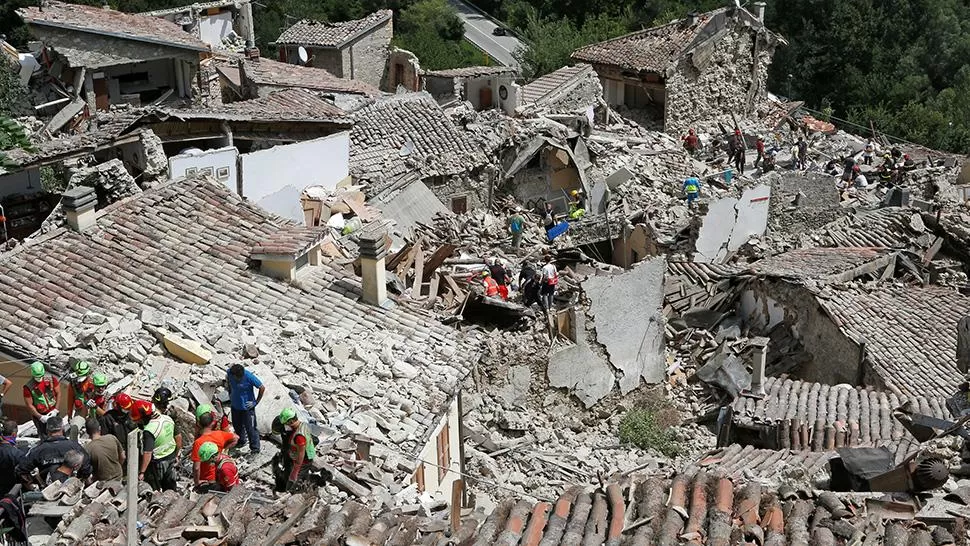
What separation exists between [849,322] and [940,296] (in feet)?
9.65

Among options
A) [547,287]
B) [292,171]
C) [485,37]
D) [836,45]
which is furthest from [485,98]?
[485,37]

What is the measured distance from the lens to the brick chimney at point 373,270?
15.7 m

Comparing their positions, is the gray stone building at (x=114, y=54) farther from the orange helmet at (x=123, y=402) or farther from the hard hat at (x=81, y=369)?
the orange helmet at (x=123, y=402)

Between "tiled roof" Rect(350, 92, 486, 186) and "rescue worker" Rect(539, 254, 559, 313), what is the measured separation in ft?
18.7

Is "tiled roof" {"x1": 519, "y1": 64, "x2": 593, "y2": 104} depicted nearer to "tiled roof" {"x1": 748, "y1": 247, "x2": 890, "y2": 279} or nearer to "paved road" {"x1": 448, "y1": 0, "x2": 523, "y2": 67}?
"tiled roof" {"x1": 748, "y1": 247, "x2": 890, "y2": 279}

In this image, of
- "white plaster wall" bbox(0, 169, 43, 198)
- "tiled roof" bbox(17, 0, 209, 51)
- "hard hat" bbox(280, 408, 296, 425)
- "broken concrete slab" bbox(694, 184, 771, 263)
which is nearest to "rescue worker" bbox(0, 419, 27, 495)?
"hard hat" bbox(280, 408, 296, 425)

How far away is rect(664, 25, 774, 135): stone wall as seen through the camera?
112 feet

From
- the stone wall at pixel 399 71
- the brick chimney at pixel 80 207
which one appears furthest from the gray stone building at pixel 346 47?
the brick chimney at pixel 80 207

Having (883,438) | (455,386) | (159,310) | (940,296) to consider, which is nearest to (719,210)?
(940,296)

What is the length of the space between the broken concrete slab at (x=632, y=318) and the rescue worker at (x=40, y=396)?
10.1 metres

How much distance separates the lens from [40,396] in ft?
39.8

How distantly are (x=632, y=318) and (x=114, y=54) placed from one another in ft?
52.4

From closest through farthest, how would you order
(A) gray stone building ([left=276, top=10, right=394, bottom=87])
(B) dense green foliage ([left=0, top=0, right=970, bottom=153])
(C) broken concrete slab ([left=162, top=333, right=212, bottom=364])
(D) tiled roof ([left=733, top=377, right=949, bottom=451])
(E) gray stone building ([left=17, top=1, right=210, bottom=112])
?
1. (C) broken concrete slab ([left=162, top=333, right=212, bottom=364])
2. (D) tiled roof ([left=733, top=377, right=949, bottom=451])
3. (E) gray stone building ([left=17, top=1, right=210, bottom=112])
4. (A) gray stone building ([left=276, top=10, right=394, bottom=87])
5. (B) dense green foliage ([left=0, top=0, right=970, bottom=153])

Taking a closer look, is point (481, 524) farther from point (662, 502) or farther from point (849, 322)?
point (849, 322)
